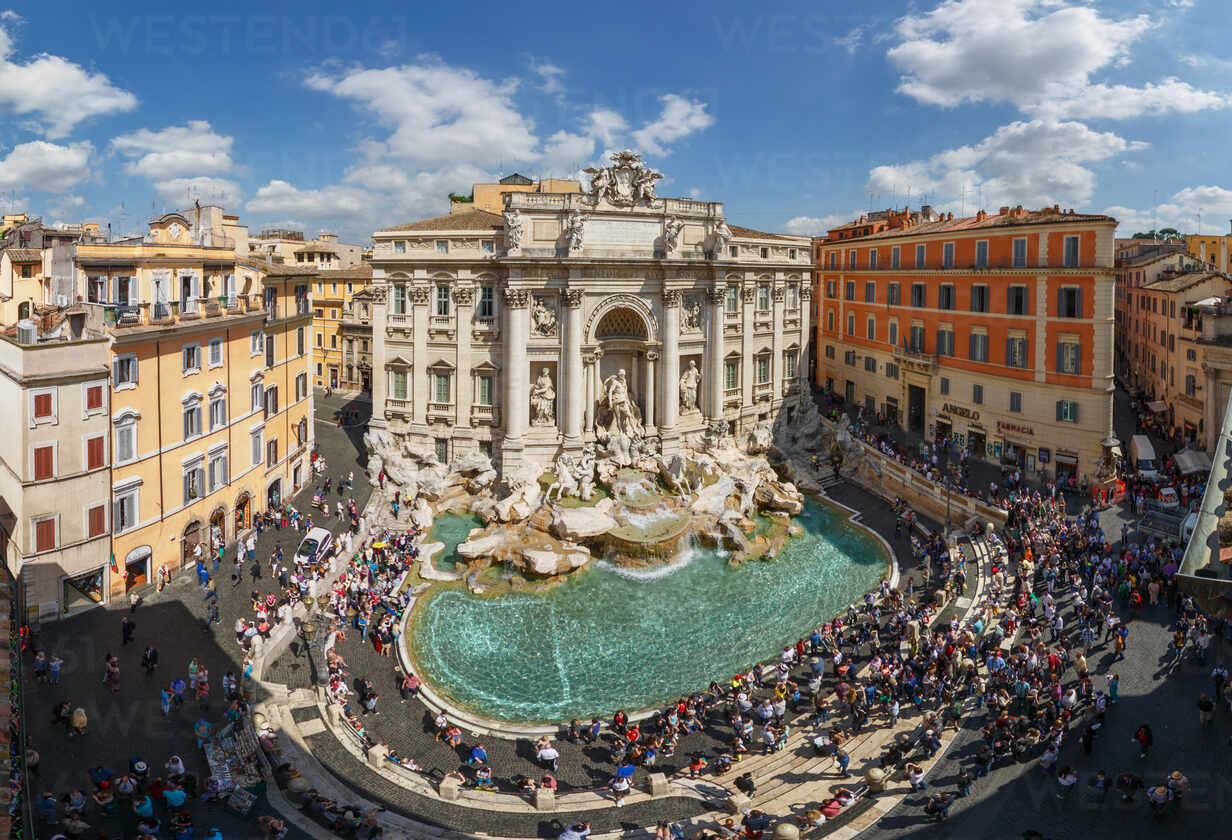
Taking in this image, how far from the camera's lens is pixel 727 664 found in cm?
2488

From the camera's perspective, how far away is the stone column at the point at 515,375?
38781 millimetres

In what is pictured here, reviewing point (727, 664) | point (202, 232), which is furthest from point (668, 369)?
point (202, 232)

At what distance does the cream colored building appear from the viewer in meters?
22.4

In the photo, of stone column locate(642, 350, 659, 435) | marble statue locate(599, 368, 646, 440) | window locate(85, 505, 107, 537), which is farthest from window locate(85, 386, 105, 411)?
stone column locate(642, 350, 659, 435)

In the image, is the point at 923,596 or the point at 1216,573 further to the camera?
the point at 923,596

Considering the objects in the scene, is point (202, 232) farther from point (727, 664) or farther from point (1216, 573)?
point (1216, 573)

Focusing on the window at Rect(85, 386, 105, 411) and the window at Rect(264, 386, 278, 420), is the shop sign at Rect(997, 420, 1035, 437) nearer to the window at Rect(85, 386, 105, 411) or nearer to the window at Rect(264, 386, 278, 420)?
the window at Rect(264, 386, 278, 420)

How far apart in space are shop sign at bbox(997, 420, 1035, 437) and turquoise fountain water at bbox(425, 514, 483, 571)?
1066 inches

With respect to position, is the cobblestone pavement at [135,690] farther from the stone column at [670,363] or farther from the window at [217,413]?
the stone column at [670,363]

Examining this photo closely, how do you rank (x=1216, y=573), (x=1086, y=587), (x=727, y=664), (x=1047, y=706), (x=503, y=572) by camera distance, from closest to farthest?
(x=1216, y=573)
(x=1047, y=706)
(x=727, y=664)
(x=1086, y=587)
(x=503, y=572)

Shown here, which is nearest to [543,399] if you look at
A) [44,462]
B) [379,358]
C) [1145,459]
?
[379,358]

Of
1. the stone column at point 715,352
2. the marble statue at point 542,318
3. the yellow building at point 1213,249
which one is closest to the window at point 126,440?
the marble statue at point 542,318

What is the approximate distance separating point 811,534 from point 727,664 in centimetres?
1292

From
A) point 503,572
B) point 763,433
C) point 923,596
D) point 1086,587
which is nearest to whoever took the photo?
point 1086,587
